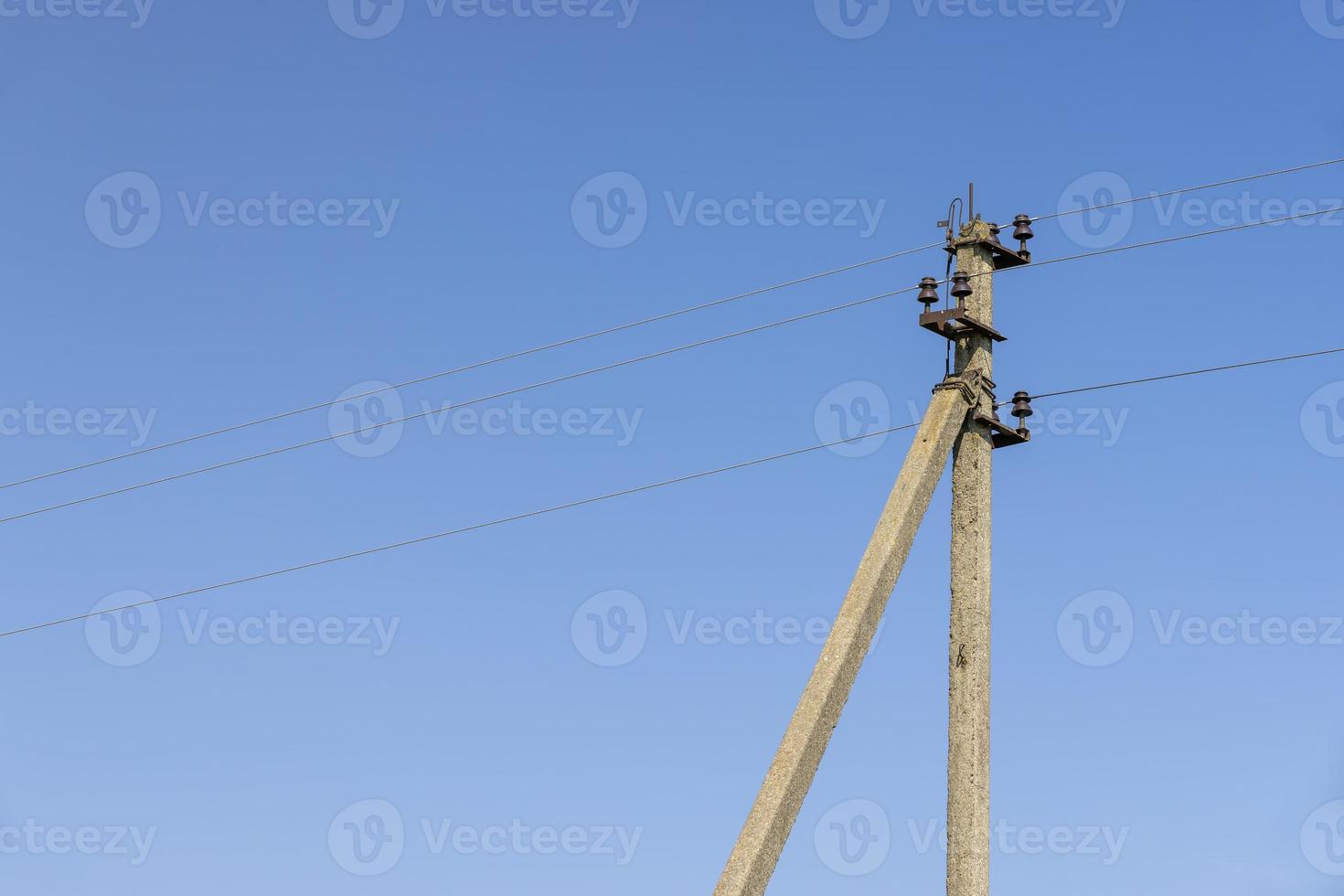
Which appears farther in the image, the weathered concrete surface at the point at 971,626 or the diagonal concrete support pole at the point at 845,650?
the weathered concrete surface at the point at 971,626

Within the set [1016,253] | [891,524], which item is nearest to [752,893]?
[891,524]

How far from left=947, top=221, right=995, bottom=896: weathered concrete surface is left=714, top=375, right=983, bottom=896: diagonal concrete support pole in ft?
0.77

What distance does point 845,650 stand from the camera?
37.7 ft

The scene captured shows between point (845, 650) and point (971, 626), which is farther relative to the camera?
point (971, 626)

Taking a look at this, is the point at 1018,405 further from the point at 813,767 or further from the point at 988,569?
the point at 813,767

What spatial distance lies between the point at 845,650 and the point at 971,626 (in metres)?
1.23

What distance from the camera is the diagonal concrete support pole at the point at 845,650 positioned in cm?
1078

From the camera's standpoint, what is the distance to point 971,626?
1221cm

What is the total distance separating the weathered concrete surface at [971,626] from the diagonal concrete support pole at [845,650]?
0.77 feet

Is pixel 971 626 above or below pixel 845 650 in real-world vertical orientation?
above

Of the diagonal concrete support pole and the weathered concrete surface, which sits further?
the weathered concrete surface

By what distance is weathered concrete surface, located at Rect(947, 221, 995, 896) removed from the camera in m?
11.8

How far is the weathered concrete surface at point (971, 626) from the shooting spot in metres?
11.8

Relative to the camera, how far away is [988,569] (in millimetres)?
12453
